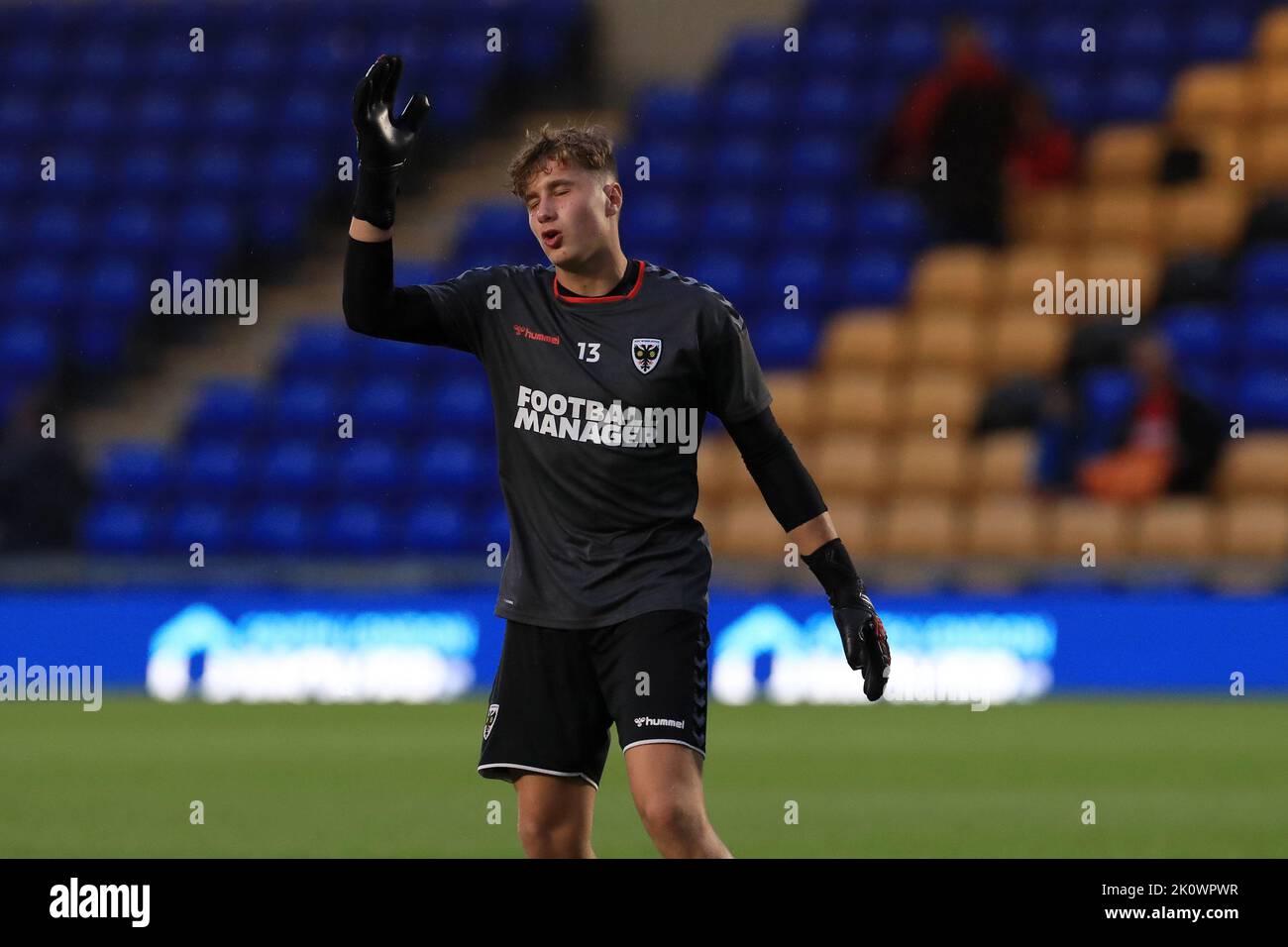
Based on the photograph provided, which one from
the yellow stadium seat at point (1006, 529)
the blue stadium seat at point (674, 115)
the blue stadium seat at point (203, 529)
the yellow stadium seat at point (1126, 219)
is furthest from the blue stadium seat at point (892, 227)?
the blue stadium seat at point (203, 529)

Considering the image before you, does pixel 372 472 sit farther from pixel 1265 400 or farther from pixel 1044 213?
pixel 1265 400

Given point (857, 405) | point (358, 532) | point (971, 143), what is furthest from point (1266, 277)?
point (358, 532)

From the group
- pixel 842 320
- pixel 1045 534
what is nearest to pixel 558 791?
pixel 1045 534

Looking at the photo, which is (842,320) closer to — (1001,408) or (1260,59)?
(1001,408)

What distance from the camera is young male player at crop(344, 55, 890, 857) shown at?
5.66 metres

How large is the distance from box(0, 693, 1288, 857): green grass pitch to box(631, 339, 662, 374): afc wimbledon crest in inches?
104

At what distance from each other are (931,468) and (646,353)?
37.1ft

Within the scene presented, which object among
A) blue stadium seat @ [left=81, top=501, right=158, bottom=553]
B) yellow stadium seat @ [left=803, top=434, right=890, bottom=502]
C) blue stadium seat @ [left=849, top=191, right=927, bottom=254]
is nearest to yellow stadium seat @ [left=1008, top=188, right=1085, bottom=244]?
blue stadium seat @ [left=849, top=191, right=927, bottom=254]

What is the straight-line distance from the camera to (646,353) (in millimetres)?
5762

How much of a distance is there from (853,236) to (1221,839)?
1137 centimetres

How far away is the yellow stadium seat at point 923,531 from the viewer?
1630cm

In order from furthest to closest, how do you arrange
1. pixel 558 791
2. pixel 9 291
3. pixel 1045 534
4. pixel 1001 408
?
pixel 9 291, pixel 1001 408, pixel 1045 534, pixel 558 791

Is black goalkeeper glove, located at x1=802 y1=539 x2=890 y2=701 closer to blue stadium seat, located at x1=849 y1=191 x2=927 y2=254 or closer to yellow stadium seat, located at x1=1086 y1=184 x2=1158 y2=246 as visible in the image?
yellow stadium seat, located at x1=1086 y1=184 x2=1158 y2=246

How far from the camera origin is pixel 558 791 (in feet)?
18.6
